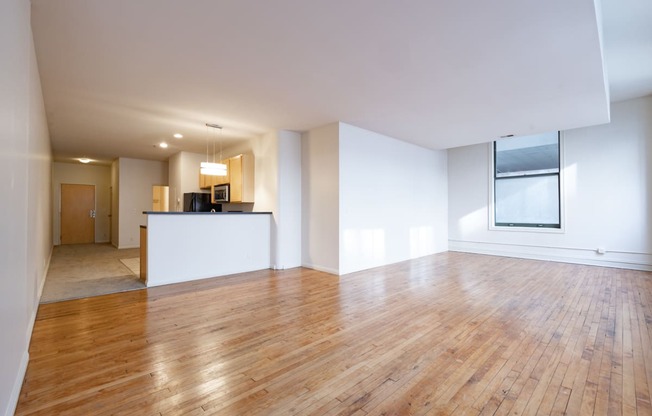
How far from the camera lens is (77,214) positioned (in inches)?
377

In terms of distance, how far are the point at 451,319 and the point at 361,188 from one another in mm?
2925

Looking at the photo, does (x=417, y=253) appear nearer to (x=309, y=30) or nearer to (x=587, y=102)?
(x=587, y=102)

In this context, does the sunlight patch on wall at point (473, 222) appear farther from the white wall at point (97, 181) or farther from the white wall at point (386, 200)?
the white wall at point (97, 181)

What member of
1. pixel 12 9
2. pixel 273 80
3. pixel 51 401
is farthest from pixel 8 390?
pixel 273 80

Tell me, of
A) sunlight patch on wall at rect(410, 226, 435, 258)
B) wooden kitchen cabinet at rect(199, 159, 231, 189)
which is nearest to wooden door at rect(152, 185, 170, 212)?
wooden kitchen cabinet at rect(199, 159, 231, 189)

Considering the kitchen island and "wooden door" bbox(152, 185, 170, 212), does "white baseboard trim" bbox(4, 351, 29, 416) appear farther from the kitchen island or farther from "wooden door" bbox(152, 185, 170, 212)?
"wooden door" bbox(152, 185, 170, 212)

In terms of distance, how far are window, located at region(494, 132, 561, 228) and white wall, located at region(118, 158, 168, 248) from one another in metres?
9.81

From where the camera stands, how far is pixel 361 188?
17.9ft

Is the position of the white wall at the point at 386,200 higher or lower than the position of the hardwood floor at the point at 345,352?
higher

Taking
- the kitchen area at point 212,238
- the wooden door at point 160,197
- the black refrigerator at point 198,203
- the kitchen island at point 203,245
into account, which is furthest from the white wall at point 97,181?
the kitchen island at point 203,245

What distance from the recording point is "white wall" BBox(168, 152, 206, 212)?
7.64 meters

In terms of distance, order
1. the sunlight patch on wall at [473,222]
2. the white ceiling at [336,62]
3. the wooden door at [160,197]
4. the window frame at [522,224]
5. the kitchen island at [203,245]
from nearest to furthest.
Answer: the white ceiling at [336,62] < the kitchen island at [203,245] < the window frame at [522,224] < the sunlight patch on wall at [473,222] < the wooden door at [160,197]

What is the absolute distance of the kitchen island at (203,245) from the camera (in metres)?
4.39

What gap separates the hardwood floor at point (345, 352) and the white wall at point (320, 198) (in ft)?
4.07
